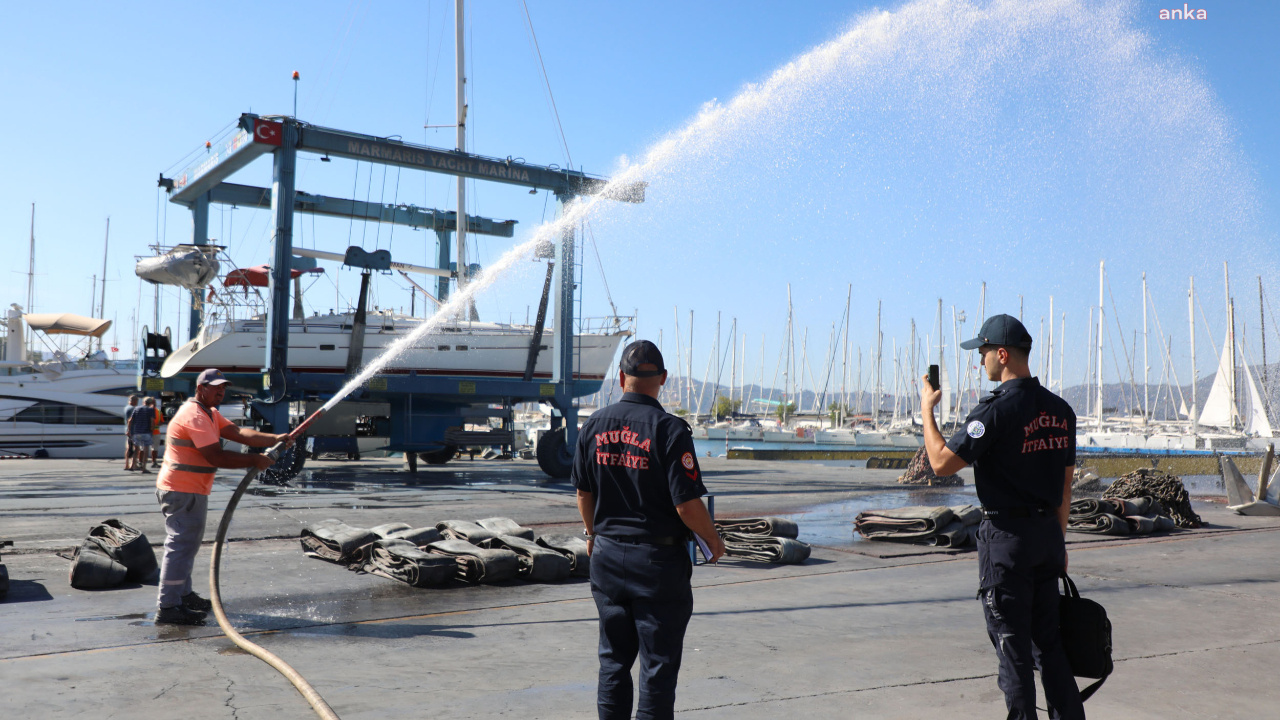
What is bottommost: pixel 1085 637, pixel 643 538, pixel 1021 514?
pixel 1085 637

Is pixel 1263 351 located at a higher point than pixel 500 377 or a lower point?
higher

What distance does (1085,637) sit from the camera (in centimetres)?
370

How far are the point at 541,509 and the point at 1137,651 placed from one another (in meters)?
9.48

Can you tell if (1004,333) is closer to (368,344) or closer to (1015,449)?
(1015,449)

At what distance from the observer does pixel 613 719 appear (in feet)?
11.4

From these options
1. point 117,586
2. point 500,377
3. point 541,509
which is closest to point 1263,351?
point 500,377

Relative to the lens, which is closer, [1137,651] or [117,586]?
[1137,651]

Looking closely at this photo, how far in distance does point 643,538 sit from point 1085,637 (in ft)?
6.37

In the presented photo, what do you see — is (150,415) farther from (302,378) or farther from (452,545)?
(452,545)

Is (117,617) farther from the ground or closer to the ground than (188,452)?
closer to the ground

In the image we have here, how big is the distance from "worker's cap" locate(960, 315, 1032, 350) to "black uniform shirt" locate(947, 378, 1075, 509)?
220mm

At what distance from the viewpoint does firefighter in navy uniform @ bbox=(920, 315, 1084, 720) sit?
3.67 metres

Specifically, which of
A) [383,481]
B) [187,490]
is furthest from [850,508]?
[187,490]

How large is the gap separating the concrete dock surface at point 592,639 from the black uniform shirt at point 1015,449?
1.23m
